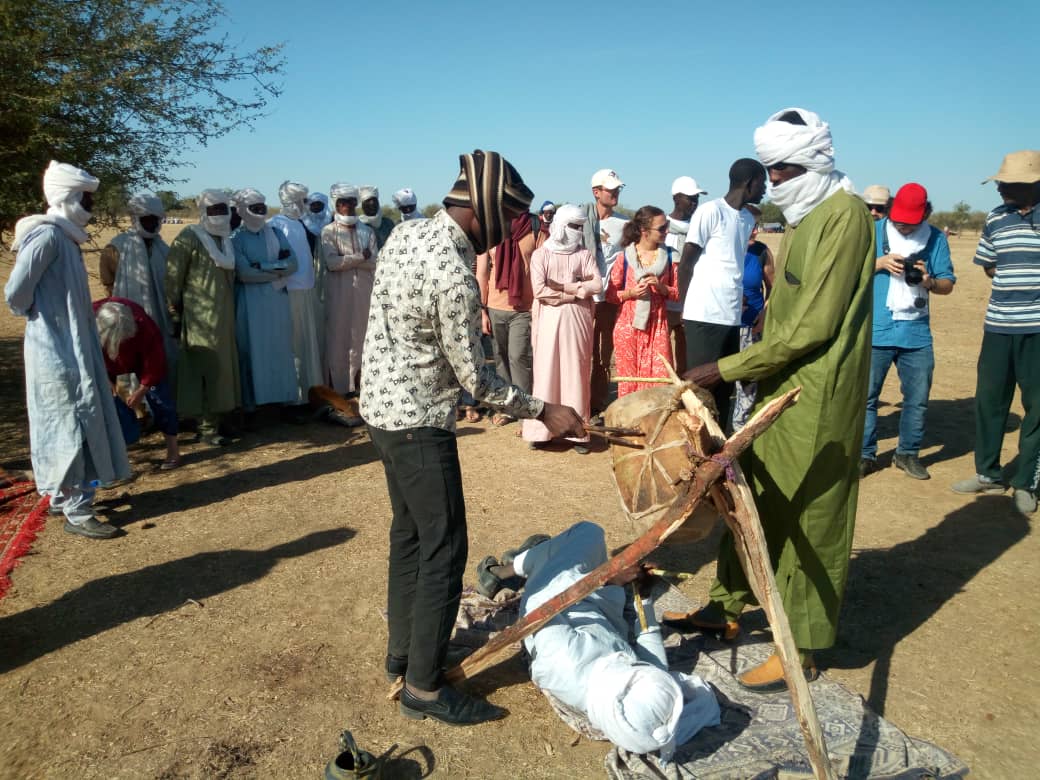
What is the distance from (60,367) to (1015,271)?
6.91 m

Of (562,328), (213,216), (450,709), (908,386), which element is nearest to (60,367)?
(213,216)

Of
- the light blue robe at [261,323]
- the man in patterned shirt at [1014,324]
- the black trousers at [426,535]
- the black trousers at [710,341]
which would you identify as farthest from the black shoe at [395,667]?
the man in patterned shirt at [1014,324]

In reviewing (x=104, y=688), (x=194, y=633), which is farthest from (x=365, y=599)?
(x=104, y=688)

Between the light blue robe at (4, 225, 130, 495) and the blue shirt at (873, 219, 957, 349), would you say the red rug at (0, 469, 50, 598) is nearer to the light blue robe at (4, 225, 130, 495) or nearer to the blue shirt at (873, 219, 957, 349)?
the light blue robe at (4, 225, 130, 495)

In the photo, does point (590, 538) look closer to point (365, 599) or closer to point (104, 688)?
point (365, 599)

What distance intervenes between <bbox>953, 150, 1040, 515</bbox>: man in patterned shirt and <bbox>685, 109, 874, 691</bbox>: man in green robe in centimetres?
305

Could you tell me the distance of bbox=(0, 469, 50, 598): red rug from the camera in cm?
470

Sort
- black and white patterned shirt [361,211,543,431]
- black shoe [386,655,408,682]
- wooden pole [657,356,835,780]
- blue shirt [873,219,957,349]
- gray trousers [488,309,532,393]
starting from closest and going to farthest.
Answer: wooden pole [657,356,835,780]
black and white patterned shirt [361,211,543,431]
black shoe [386,655,408,682]
blue shirt [873,219,957,349]
gray trousers [488,309,532,393]

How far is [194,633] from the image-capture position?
3.95 m

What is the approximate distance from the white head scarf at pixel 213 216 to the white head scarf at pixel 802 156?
524cm

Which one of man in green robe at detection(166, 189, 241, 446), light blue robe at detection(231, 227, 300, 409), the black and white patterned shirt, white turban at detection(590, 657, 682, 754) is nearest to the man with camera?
white turban at detection(590, 657, 682, 754)

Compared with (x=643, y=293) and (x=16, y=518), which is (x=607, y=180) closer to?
(x=643, y=293)

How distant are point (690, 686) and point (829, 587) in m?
0.82

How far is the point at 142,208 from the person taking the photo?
6789 mm
